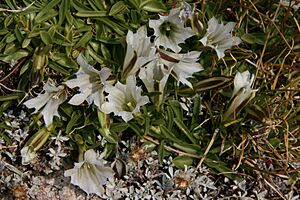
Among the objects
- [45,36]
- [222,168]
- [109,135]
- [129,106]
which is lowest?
[222,168]

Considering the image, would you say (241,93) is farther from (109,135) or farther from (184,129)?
(109,135)

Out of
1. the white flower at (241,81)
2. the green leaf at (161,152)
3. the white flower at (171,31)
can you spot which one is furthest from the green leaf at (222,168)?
the white flower at (171,31)

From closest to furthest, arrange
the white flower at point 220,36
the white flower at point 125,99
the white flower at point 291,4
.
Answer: the white flower at point 125,99
the white flower at point 220,36
the white flower at point 291,4

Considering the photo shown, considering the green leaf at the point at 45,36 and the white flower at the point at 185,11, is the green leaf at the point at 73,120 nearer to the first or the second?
the green leaf at the point at 45,36

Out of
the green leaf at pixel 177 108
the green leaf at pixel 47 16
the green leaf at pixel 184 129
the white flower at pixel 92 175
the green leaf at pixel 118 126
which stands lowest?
the white flower at pixel 92 175

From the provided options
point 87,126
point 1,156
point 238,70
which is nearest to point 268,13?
point 238,70

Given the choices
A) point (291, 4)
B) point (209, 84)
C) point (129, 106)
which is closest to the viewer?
point (129, 106)

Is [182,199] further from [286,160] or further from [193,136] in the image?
[286,160]

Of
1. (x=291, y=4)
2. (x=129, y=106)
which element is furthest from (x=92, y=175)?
(x=291, y=4)
